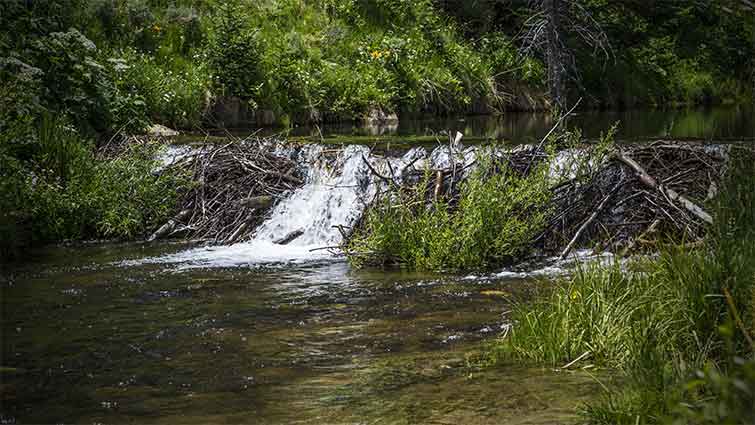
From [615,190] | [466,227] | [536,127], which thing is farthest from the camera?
[536,127]

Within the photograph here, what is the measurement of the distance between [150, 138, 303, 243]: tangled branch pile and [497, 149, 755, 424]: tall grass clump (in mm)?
6021

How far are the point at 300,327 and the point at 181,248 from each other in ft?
14.0

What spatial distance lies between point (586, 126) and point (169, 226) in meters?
9.10

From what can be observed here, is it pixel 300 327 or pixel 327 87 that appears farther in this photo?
pixel 327 87

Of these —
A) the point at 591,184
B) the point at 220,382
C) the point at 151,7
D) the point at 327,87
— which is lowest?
the point at 220,382

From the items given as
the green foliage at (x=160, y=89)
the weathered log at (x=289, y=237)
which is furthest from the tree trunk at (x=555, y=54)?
the green foliage at (x=160, y=89)

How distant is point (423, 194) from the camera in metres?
9.69

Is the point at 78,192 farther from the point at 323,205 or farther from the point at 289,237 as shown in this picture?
the point at 323,205

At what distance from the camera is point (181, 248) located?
10.9 metres

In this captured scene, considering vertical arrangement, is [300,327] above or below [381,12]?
below

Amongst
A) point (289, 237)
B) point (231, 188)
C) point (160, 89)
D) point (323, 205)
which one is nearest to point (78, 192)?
point (231, 188)

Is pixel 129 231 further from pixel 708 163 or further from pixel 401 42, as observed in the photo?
pixel 401 42

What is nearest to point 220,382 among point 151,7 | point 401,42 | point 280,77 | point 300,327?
point 300,327

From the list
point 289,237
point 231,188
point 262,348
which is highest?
point 231,188
